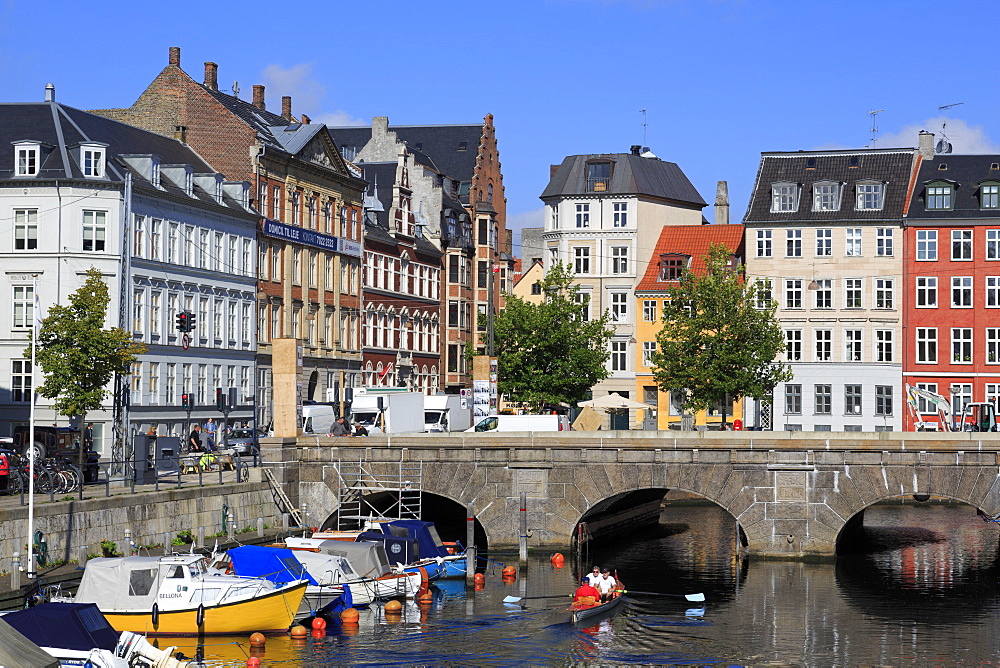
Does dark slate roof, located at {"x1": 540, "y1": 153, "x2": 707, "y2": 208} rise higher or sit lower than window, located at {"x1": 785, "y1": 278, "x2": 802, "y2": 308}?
higher

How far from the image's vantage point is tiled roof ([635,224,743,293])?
97.2m

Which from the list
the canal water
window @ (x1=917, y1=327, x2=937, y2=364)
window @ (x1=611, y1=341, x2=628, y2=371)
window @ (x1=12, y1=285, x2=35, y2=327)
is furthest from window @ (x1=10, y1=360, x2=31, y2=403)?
window @ (x1=917, y1=327, x2=937, y2=364)

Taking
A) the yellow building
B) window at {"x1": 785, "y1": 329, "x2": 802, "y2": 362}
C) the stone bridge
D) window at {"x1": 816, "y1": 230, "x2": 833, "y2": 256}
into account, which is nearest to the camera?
the stone bridge

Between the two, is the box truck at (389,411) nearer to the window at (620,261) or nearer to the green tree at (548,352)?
the green tree at (548,352)

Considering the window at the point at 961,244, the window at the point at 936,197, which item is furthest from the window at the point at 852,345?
the window at the point at 936,197

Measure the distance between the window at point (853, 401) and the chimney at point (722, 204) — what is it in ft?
71.7

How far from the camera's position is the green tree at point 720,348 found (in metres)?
78.9

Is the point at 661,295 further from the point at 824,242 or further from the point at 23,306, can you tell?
the point at 23,306

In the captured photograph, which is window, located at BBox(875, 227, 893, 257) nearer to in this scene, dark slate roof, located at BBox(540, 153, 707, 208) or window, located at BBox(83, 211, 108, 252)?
dark slate roof, located at BBox(540, 153, 707, 208)

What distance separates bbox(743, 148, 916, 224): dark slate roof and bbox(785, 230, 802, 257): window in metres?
0.85

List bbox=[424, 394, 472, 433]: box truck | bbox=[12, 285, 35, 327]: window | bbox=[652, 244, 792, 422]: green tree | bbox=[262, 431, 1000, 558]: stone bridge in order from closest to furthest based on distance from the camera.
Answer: bbox=[262, 431, 1000, 558]: stone bridge, bbox=[12, 285, 35, 327]: window, bbox=[424, 394, 472, 433]: box truck, bbox=[652, 244, 792, 422]: green tree

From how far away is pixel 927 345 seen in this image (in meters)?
88.4

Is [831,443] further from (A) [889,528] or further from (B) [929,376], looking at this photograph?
(B) [929,376]

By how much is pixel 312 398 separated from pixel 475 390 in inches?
977
